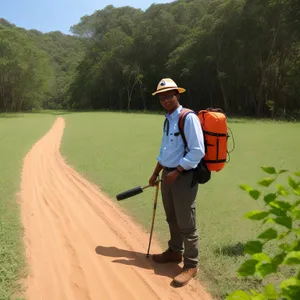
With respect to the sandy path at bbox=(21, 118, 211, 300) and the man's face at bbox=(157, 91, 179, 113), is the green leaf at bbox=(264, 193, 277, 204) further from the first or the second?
the sandy path at bbox=(21, 118, 211, 300)

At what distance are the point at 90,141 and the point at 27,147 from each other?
9.51ft

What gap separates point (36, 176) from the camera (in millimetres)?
8133

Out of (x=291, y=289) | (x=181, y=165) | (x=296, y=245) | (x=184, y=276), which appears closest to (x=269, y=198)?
(x=296, y=245)

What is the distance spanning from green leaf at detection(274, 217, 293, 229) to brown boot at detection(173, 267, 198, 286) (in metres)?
2.69

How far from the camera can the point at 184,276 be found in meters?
3.40

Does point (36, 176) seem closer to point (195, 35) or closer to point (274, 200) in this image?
point (274, 200)

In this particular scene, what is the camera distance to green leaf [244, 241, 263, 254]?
102cm

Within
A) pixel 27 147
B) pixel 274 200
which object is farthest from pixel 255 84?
pixel 274 200

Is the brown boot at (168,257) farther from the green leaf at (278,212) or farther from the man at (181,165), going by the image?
the green leaf at (278,212)

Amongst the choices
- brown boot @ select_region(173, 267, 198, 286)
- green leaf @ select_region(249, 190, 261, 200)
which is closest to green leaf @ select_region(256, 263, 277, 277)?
green leaf @ select_region(249, 190, 261, 200)

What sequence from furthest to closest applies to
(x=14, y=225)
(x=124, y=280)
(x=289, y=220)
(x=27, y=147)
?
(x=27, y=147) < (x=14, y=225) < (x=124, y=280) < (x=289, y=220)

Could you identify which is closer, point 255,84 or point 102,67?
point 255,84

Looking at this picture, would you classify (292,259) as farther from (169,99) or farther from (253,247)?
(169,99)

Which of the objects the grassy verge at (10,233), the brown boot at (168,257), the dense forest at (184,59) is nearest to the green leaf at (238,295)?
the grassy verge at (10,233)
